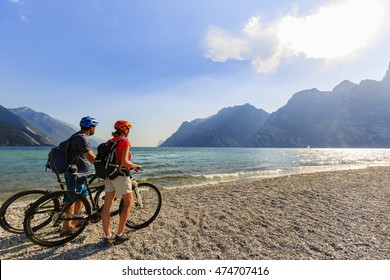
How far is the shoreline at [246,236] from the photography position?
4922 millimetres

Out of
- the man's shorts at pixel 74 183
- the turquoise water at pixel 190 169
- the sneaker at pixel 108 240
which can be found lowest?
the turquoise water at pixel 190 169

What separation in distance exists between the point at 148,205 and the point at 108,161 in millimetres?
2513

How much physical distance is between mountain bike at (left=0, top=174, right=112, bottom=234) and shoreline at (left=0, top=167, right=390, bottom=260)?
0.36 m

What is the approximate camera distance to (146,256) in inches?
193

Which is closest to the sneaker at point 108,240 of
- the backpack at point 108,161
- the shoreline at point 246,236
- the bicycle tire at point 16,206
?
the shoreline at point 246,236

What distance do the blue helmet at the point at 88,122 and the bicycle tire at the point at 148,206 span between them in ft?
7.79

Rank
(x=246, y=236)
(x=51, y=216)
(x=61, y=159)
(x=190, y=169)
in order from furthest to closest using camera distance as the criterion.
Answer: (x=190, y=169) → (x=246, y=236) → (x=51, y=216) → (x=61, y=159)

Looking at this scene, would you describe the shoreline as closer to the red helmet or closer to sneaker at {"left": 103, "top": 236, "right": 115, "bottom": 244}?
sneaker at {"left": 103, "top": 236, "right": 115, "bottom": 244}

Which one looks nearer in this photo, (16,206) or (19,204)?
(16,206)

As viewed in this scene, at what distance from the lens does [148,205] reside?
6.69 m

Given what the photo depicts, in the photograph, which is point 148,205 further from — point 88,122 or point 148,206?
point 88,122

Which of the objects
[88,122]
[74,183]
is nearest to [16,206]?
[74,183]

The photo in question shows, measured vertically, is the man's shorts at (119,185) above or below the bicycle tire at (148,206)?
above

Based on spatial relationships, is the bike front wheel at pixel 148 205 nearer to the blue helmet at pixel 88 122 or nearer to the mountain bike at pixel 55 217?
the mountain bike at pixel 55 217
